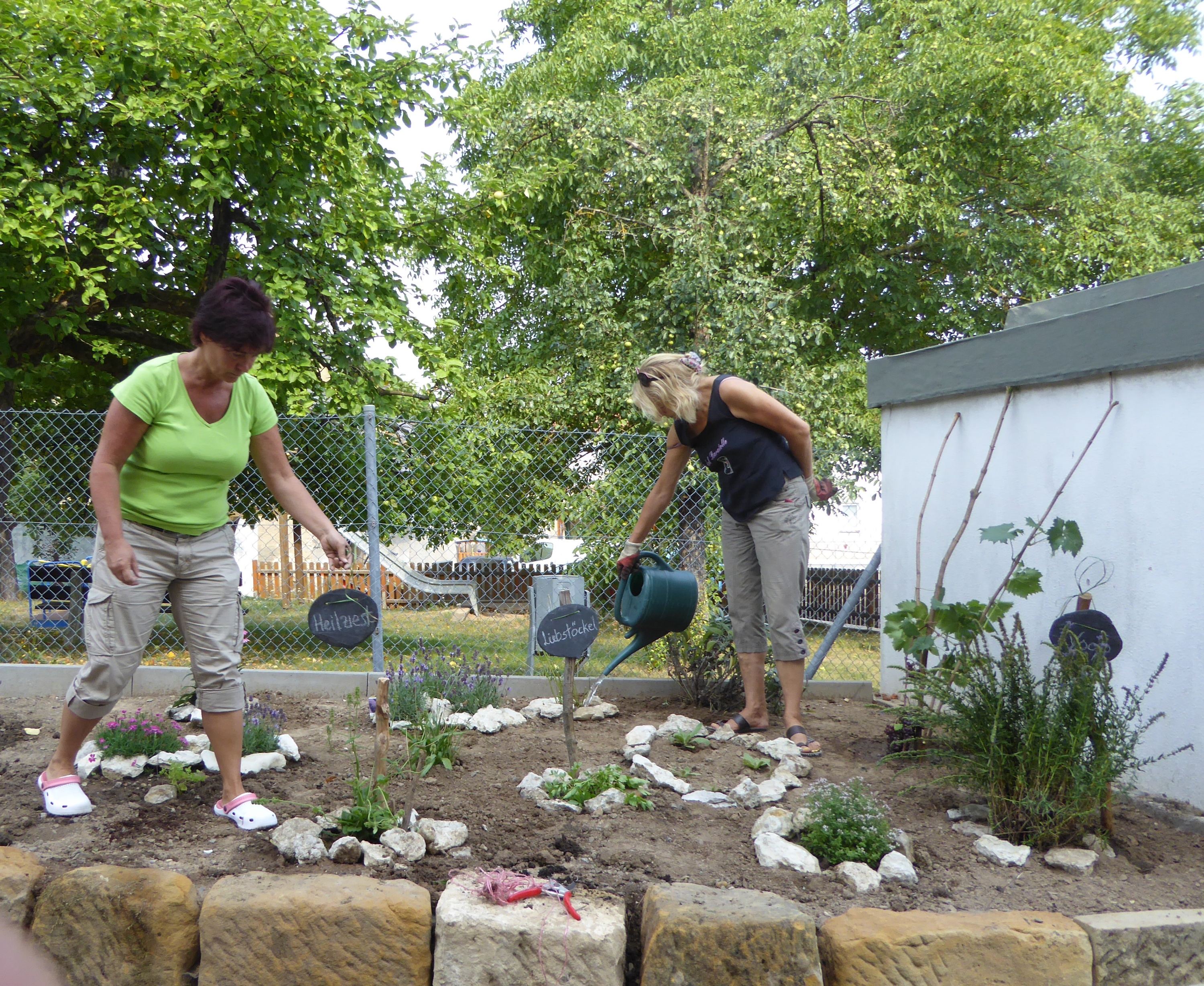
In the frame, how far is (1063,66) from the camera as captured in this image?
1130 cm

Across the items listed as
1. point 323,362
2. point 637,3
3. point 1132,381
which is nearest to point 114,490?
point 1132,381

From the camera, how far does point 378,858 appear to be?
8.18ft

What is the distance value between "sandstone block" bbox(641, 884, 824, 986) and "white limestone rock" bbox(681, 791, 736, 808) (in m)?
0.96

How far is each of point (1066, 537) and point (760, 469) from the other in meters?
1.16

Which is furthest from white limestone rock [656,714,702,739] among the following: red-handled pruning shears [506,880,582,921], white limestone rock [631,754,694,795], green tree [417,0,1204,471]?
green tree [417,0,1204,471]

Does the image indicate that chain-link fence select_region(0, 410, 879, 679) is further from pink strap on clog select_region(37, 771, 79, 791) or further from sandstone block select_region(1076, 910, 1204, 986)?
sandstone block select_region(1076, 910, 1204, 986)

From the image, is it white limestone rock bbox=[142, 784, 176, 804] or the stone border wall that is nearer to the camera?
the stone border wall

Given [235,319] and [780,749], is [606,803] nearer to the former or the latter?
[780,749]

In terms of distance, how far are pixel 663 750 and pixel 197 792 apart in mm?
1717

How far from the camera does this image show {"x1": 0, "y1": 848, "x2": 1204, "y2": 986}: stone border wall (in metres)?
2.11

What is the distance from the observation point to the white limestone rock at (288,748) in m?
3.46

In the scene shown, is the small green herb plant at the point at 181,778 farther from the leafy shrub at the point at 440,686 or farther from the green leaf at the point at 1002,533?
the green leaf at the point at 1002,533

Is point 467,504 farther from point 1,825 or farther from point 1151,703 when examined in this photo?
point 1151,703

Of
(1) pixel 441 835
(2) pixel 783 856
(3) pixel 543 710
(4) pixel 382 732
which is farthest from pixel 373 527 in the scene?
(2) pixel 783 856
